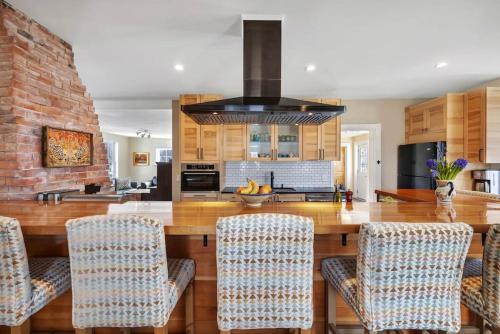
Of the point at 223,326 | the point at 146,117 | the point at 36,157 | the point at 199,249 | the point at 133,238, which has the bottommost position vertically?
A: the point at 223,326

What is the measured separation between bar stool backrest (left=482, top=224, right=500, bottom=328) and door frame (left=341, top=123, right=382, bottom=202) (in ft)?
11.8

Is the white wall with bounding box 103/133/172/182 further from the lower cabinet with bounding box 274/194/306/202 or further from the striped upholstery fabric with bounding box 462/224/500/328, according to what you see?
the striped upholstery fabric with bounding box 462/224/500/328

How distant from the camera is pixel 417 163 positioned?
4066 mm

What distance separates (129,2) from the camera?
75.5 inches

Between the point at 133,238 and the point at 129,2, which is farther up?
the point at 129,2

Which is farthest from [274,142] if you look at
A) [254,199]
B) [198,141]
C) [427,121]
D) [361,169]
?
[361,169]

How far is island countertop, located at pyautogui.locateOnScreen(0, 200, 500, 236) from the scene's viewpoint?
4.74ft

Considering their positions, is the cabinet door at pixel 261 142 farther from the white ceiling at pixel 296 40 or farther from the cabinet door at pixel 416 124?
the cabinet door at pixel 416 124

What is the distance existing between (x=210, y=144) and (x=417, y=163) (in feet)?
10.1

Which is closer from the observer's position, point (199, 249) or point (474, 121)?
point (199, 249)

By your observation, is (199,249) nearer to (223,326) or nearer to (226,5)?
(223,326)

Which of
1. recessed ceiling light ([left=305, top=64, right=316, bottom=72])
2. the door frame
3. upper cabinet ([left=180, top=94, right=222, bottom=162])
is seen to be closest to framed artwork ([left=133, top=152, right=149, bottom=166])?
upper cabinet ([left=180, top=94, right=222, bottom=162])

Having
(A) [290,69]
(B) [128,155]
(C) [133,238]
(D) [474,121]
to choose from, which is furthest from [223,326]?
(B) [128,155]

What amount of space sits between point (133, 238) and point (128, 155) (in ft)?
36.1
